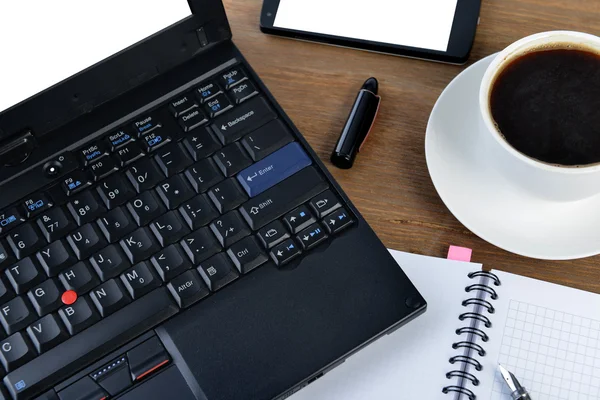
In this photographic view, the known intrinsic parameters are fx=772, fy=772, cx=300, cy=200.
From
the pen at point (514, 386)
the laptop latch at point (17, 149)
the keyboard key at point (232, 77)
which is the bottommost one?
the pen at point (514, 386)

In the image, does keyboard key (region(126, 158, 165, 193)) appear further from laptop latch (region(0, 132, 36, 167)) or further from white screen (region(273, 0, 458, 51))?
white screen (region(273, 0, 458, 51))

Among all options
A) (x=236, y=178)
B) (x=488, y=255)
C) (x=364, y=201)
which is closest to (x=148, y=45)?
(x=236, y=178)

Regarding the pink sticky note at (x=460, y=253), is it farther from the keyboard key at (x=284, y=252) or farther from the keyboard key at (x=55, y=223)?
the keyboard key at (x=55, y=223)

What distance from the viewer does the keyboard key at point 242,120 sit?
0.67m

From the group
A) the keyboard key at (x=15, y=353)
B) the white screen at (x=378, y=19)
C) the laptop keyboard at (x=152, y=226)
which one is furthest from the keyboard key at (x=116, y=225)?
the white screen at (x=378, y=19)

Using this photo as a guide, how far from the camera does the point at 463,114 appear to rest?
71cm

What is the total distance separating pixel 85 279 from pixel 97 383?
0.08 m

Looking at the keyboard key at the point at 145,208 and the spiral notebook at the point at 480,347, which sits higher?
the keyboard key at the point at 145,208

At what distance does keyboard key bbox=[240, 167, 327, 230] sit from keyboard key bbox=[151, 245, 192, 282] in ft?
0.21

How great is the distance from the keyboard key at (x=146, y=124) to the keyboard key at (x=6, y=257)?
0.15 metres

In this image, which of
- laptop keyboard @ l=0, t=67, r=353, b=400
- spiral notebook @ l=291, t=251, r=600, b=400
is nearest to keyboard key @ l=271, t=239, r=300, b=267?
laptop keyboard @ l=0, t=67, r=353, b=400

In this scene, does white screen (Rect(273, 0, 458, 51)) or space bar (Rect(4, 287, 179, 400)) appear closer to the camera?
space bar (Rect(4, 287, 179, 400))

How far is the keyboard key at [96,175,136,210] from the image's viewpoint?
65 cm

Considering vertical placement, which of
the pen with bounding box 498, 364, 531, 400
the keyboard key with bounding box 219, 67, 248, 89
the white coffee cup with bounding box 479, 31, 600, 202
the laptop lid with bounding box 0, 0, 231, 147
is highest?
the laptop lid with bounding box 0, 0, 231, 147
